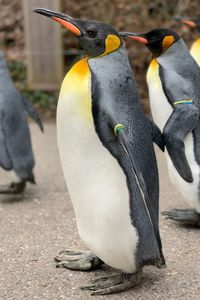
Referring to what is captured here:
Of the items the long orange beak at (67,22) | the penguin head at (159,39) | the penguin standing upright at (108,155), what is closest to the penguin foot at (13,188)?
the penguin head at (159,39)

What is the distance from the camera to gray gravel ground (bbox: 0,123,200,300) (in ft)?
6.82

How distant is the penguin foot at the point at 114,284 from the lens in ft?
6.74

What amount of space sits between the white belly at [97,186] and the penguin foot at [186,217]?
3.08ft

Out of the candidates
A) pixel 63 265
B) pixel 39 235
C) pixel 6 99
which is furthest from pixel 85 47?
pixel 6 99

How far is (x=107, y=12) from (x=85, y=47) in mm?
5022

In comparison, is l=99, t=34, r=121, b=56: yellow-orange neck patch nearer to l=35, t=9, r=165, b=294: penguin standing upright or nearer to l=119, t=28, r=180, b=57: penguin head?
l=35, t=9, r=165, b=294: penguin standing upright

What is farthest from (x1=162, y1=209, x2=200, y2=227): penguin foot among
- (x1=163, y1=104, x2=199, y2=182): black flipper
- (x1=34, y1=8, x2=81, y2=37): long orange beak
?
(x1=34, y1=8, x2=81, y2=37): long orange beak

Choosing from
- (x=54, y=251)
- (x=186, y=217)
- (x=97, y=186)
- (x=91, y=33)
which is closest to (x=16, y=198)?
(x=54, y=251)

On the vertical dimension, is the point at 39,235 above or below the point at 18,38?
below

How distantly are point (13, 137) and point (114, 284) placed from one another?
152 cm

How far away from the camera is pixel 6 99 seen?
131 inches

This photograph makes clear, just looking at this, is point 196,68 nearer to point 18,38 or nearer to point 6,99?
point 6,99

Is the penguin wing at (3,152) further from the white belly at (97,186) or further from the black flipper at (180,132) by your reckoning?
the white belly at (97,186)

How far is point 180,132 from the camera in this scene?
2.56m
